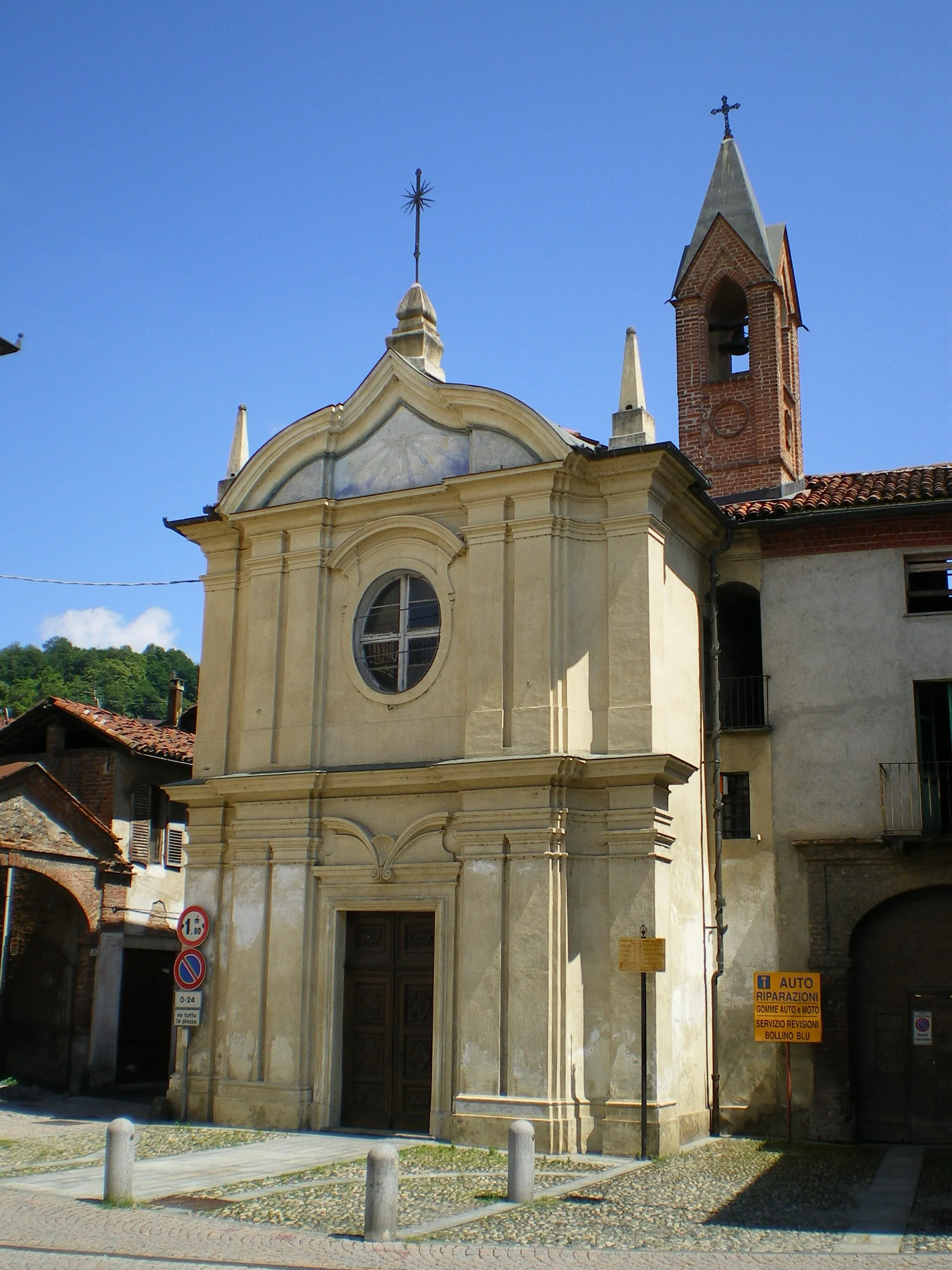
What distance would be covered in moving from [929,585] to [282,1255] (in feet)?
43.4

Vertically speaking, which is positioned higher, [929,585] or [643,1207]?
[929,585]

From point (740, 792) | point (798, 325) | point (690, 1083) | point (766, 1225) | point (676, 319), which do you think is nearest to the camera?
point (766, 1225)

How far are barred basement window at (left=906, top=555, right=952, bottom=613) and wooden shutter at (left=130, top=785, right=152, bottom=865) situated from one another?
45.6 feet

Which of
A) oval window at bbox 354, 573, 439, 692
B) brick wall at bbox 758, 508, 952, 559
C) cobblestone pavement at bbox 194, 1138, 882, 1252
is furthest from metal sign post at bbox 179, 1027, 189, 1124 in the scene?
brick wall at bbox 758, 508, 952, 559

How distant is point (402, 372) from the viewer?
60.8 ft

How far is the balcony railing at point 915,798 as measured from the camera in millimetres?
17547

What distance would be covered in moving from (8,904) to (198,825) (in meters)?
5.91

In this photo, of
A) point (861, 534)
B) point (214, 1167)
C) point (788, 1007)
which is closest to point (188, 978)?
point (214, 1167)

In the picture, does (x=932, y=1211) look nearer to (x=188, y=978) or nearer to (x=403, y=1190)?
(x=403, y=1190)

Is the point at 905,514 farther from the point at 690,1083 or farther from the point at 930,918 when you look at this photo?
the point at 690,1083

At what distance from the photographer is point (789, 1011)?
17.3m

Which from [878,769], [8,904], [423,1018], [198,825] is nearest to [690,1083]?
[423,1018]

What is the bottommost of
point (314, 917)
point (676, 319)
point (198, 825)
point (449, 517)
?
point (314, 917)

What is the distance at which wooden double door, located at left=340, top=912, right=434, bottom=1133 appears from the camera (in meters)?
A: 16.6
